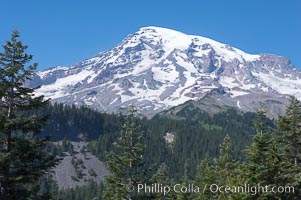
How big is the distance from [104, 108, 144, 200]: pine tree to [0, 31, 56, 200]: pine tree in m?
9.40

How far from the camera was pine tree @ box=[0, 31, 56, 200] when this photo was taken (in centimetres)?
2616

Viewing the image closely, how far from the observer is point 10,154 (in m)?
25.4

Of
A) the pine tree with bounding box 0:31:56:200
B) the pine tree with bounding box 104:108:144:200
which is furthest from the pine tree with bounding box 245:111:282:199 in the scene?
the pine tree with bounding box 0:31:56:200

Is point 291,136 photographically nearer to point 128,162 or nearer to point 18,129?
point 128,162

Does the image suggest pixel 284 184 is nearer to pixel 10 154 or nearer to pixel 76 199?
pixel 10 154

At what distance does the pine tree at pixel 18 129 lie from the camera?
85.8 ft

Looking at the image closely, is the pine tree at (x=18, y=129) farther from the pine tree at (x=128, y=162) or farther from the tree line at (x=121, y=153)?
the pine tree at (x=128, y=162)

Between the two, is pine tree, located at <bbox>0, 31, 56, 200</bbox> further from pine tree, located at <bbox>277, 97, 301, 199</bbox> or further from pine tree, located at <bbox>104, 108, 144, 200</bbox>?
pine tree, located at <bbox>277, 97, 301, 199</bbox>

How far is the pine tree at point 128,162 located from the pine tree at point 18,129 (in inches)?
370

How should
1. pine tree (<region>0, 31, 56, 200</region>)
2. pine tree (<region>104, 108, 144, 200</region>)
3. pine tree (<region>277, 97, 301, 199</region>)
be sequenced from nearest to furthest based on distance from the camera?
pine tree (<region>0, 31, 56, 200</region>) → pine tree (<region>277, 97, 301, 199</region>) → pine tree (<region>104, 108, 144, 200</region>)

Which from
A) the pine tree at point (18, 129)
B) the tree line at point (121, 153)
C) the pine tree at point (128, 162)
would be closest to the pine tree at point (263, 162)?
the tree line at point (121, 153)

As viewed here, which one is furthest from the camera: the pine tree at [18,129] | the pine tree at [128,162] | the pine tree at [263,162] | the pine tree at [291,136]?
the pine tree at [128,162]

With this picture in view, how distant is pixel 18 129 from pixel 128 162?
1174 centimetres

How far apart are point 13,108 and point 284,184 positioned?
2214 cm
